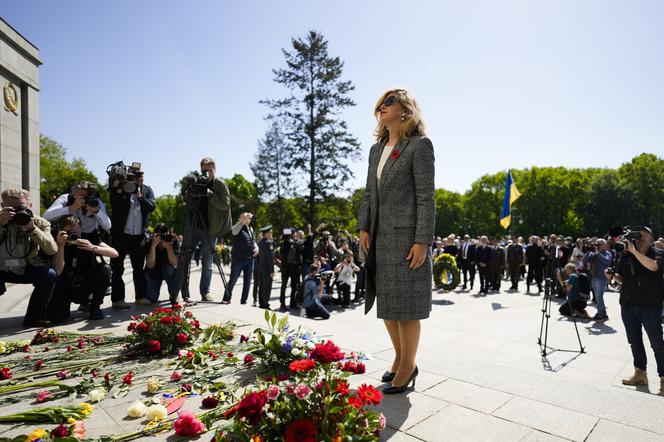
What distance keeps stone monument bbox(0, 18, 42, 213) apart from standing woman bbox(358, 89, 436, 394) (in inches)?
576

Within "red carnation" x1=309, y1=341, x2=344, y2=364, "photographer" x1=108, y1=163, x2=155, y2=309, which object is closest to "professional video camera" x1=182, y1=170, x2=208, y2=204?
"photographer" x1=108, y1=163, x2=155, y2=309

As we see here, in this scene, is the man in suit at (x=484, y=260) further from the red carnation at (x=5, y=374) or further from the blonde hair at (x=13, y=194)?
the red carnation at (x=5, y=374)

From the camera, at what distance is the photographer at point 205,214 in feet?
22.2

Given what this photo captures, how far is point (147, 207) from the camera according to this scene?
21.3 feet

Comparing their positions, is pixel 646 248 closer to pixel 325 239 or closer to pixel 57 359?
pixel 57 359

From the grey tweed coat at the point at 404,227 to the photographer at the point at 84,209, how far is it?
4.66 meters

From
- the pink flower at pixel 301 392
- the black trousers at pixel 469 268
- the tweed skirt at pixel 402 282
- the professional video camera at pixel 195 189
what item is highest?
the professional video camera at pixel 195 189

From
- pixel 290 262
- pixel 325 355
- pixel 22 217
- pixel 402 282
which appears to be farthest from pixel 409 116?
pixel 290 262

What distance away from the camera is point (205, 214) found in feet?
23.1

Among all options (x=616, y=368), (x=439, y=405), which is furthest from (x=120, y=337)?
(x=616, y=368)

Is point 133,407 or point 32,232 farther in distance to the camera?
point 32,232

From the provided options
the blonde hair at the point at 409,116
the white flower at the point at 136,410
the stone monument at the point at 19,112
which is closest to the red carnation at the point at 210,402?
the white flower at the point at 136,410

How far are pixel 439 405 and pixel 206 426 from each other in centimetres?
145

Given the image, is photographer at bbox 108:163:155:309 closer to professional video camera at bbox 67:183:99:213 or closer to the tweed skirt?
professional video camera at bbox 67:183:99:213
